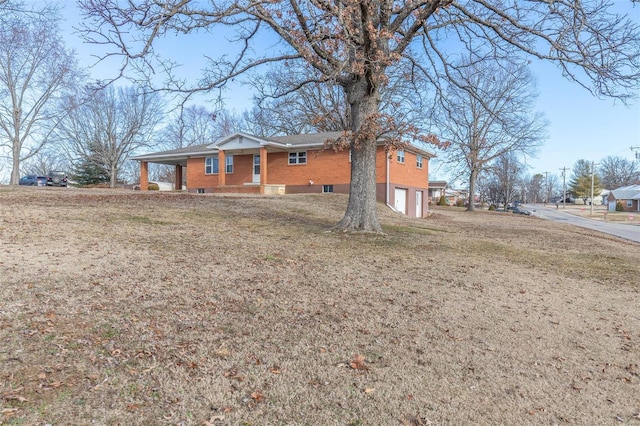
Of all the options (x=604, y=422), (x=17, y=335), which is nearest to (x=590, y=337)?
(x=604, y=422)

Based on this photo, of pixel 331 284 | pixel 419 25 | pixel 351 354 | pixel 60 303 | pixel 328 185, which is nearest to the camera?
pixel 351 354

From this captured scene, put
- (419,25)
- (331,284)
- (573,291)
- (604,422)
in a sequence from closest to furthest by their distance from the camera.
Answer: (604,422) < (331,284) < (573,291) < (419,25)

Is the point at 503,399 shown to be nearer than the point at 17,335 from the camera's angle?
Yes

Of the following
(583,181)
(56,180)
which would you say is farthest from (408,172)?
(583,181)

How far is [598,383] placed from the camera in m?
3.43

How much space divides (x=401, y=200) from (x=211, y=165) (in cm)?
1283

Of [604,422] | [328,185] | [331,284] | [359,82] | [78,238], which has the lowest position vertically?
[604,422]

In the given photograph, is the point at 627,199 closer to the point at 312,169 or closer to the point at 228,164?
the point at 312,169

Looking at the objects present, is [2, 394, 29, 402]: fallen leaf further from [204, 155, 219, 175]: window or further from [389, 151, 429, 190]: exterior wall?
[204, 155, 219, 175]: window

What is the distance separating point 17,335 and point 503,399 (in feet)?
13.3

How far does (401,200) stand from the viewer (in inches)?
958

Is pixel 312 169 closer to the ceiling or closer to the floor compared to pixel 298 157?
closer to the floor

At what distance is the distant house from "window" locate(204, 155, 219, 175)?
234 feet

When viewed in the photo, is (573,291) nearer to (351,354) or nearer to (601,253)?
(351,354)
